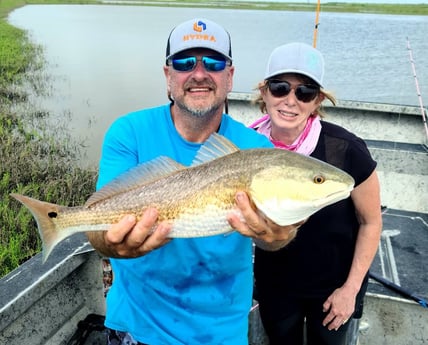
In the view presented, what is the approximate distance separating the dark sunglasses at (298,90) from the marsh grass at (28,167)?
4354 mm

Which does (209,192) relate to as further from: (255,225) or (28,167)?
(28,167)

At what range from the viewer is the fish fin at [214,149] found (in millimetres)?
2305

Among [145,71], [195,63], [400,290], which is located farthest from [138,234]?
[145,71]

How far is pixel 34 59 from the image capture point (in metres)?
20.6

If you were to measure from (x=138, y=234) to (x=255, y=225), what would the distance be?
60 centimetres

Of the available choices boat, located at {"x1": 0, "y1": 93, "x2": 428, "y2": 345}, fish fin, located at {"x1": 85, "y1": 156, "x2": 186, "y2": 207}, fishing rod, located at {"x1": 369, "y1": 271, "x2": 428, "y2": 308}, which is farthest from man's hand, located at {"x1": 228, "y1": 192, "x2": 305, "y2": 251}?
fishing rod, located at {"x1": 369, "y1": 271, "x2": 428, "y2": 308}

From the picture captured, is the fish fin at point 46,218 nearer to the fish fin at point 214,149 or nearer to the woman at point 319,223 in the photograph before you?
the fish fin at point 214,149

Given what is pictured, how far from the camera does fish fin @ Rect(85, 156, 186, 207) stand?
2320mm

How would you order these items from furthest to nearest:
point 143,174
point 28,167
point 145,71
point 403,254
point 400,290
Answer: point 145,71 < point 28,167 < point 403,254 < point 400,290 < point 143,174

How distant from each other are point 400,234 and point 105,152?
13.8ft

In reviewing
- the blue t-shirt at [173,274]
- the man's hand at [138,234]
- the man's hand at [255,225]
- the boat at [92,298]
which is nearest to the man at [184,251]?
the blue t-shirt at [173,274]

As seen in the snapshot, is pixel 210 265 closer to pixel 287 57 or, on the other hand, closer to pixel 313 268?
pixel 313 268

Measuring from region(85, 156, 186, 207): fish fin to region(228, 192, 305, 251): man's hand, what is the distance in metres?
0.40

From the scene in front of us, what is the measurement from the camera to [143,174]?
233 cm
